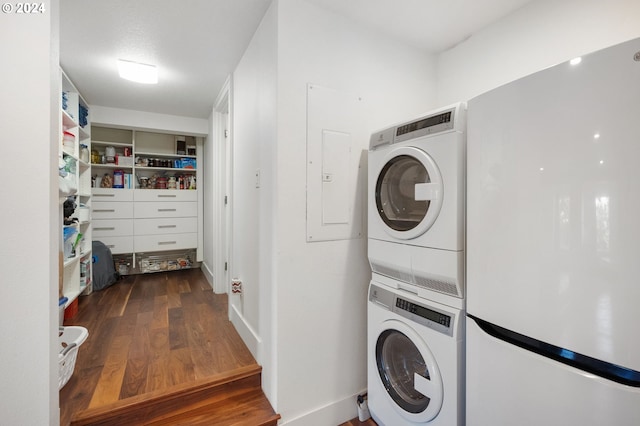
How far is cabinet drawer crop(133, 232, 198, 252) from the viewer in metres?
3.94

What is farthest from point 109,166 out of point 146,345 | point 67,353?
point 67,353

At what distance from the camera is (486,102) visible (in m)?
1.06

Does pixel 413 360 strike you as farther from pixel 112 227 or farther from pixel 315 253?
pixel 112 227

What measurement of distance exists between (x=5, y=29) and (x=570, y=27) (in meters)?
2.49

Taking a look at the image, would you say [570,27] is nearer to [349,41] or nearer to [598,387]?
[349,41]

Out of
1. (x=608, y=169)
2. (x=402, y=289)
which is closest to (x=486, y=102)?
(x=608, y=169)

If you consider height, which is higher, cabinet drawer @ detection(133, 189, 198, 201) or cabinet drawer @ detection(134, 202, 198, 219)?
cabinet drawer @ detection(133, 189, 198, 201)

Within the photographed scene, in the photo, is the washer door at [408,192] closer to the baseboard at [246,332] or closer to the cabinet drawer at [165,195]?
the baseboard at [246,332]

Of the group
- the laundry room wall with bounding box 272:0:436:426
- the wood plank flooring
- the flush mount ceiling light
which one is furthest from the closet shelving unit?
the laundry room wall with bounding box 272:0:436:426

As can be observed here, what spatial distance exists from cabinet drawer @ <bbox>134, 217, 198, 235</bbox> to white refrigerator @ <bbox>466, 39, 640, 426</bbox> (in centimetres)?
406

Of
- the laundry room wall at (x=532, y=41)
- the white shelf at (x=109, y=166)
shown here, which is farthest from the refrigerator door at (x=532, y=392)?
the white shelf at (x=109, y=166)

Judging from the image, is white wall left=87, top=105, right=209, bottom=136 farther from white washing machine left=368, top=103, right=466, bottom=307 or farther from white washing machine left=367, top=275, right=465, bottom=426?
white washing machine left=367, top=275, right=465, bottom=426

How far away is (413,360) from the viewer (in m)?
1.44

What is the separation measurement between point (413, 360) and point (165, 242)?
3.85 m
